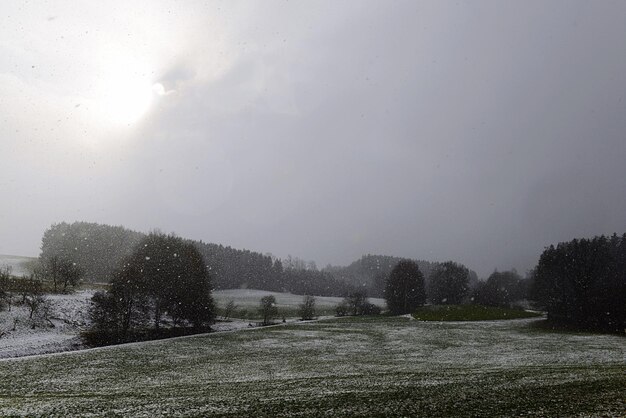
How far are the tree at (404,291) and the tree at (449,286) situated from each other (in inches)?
802

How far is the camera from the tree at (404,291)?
119750mm

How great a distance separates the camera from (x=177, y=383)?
1161 inches

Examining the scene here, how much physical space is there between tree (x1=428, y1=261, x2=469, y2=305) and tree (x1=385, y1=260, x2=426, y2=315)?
20.4 m

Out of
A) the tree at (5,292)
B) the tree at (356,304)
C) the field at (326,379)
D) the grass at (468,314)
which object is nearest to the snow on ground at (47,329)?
the tree at (5,292)

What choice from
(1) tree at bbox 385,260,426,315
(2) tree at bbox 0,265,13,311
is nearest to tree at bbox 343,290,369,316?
(1) tree at bbox 385,260,426,315

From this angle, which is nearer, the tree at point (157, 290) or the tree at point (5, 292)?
the tree at point (5, 292)

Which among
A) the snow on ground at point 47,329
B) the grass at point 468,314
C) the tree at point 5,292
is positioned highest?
the tree at point 5,292

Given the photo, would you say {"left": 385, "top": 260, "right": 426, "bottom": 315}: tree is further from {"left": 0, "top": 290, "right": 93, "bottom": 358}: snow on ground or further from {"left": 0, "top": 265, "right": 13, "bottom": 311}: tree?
{"left": 0, "top": 265, "right": 13, "bottom": 311}: tree

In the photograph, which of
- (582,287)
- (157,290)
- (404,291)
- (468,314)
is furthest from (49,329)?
(582,287)

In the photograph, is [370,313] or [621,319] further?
[370,313]

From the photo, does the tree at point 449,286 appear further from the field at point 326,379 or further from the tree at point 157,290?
the tree at point 157,290

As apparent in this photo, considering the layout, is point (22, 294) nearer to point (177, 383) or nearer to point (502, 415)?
point (177, 383)

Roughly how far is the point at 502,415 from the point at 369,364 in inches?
809

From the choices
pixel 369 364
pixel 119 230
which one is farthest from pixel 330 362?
pixel 119 230
